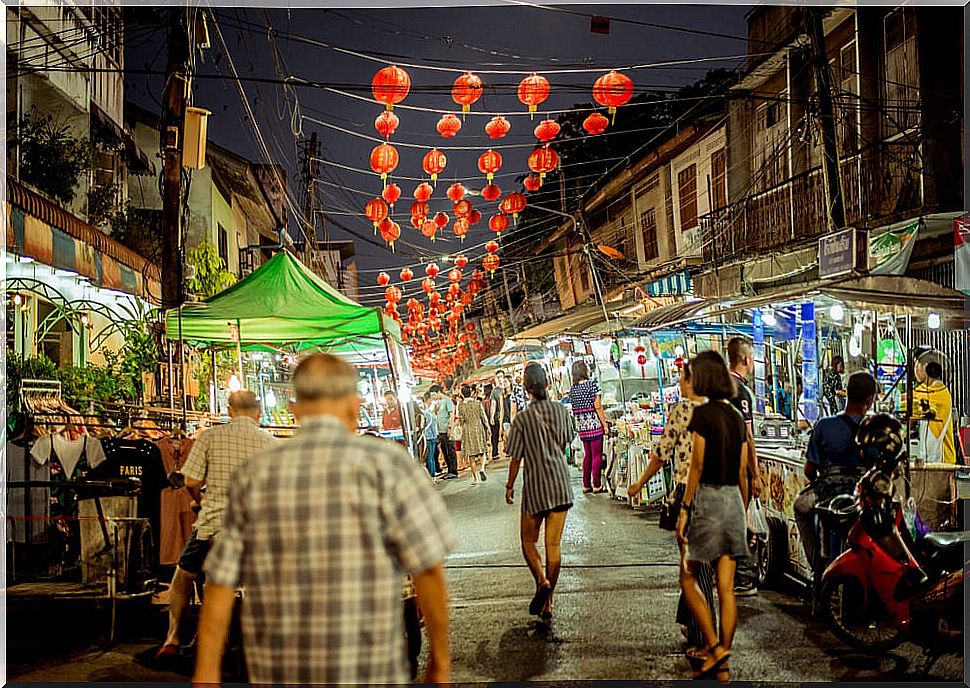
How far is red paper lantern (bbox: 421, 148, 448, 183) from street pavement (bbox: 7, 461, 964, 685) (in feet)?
12.0

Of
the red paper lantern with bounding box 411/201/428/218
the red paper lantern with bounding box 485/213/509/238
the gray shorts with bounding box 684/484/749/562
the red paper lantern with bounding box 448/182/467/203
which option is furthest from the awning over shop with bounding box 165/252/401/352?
the red paper lantern with bounding box 485/213/509/238

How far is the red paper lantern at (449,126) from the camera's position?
30.3ft

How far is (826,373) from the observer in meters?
8.92

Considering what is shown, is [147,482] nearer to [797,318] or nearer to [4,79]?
[4,79]

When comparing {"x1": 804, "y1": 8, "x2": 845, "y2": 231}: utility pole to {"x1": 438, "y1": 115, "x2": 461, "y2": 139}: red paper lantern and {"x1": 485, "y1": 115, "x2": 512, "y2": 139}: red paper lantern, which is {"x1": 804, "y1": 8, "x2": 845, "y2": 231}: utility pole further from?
{"x1": 438, "y1": 115, "x2": 461, "y2": 139}: red paper lantern

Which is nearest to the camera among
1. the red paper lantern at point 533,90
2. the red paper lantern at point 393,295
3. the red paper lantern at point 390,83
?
the red paper lantern at point 390,83

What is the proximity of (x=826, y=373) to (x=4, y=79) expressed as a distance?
7041 mm

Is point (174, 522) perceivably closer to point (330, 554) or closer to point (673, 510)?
point (673, 510)

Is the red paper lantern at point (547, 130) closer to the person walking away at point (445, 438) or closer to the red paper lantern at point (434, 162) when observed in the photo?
the red paper lantern at point (434, 162)

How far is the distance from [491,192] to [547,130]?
57.9 inches

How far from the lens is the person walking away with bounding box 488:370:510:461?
13.0m

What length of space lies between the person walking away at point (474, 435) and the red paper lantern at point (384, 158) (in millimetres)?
5317

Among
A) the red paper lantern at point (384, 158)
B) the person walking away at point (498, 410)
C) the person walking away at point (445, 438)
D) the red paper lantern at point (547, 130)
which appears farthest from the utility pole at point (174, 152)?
the person walking away at point (445, 438)

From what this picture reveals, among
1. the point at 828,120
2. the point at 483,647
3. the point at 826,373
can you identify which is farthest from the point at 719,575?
the point at 828,120
